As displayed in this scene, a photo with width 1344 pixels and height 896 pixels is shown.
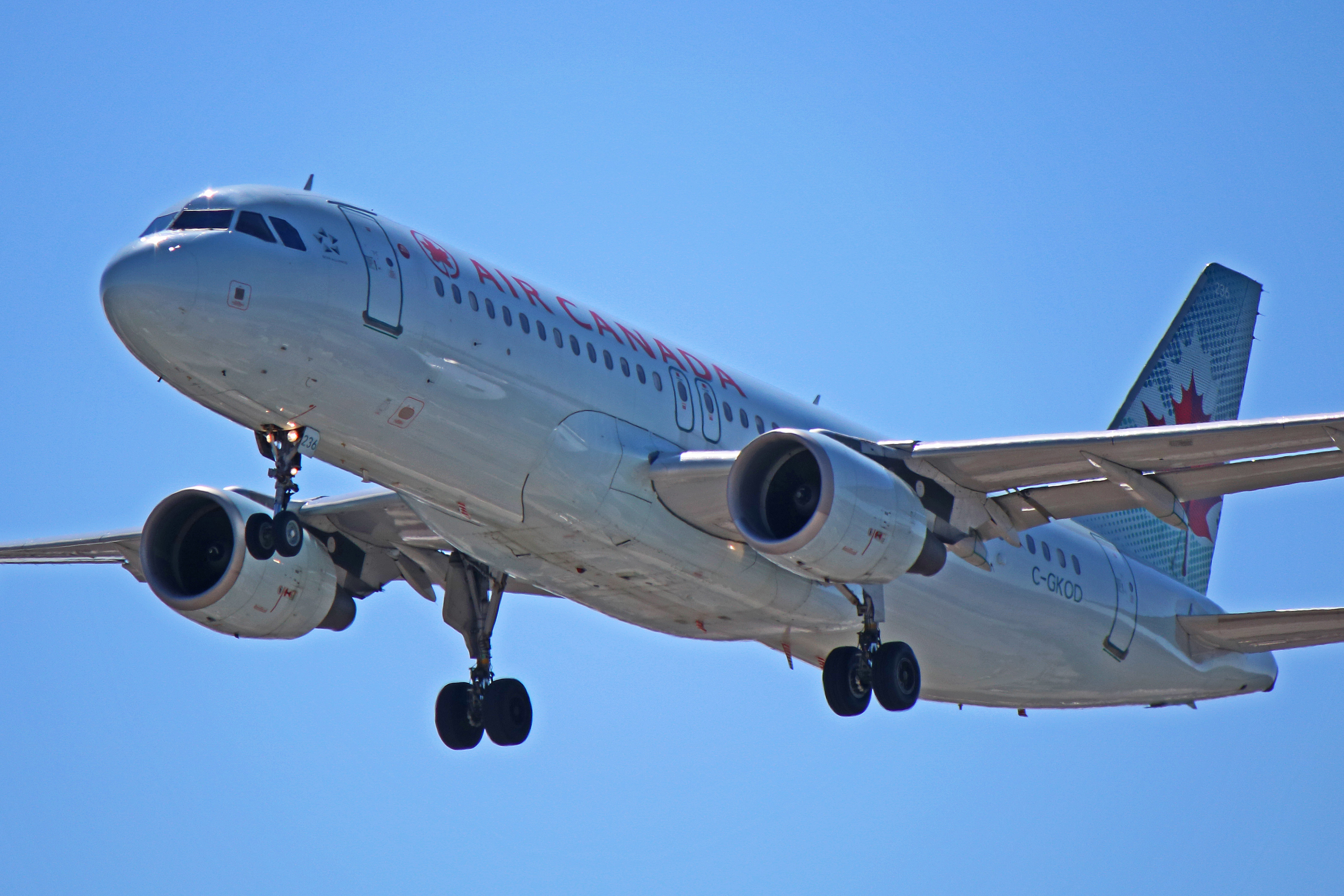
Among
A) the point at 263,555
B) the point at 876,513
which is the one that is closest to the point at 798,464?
the point at 876,513

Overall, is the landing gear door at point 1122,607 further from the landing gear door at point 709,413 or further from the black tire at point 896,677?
the landing gear door at point 709,413

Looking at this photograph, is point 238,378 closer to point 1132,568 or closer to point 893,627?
point 893,627

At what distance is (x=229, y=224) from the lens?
2016 cm

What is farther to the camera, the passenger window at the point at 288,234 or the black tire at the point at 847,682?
the black tire at the point at 847,682

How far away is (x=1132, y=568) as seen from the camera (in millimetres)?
A: 30703

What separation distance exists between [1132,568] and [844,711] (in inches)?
331

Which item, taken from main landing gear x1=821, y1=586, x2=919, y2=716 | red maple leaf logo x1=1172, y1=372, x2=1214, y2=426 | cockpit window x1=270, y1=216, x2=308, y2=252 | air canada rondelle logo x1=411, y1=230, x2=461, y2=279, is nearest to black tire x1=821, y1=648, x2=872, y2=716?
main landing gear x1=821, y1=586, x2=919, y2=716

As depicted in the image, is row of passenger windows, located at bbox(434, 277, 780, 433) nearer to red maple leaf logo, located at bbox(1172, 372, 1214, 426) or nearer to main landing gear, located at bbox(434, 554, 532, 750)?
main landing gear, located at bbox(434, 554, 532, 750)

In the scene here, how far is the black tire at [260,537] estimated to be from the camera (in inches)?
802

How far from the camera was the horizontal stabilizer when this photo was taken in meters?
27.6

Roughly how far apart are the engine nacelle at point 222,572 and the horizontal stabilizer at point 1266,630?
603 inches

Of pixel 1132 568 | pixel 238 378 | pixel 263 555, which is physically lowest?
pixel 263 555

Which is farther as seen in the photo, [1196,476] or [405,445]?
[1196,476]

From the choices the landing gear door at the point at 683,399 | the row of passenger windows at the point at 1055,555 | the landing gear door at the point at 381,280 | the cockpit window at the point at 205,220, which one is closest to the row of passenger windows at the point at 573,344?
the landing gear door at the point at 683,399
